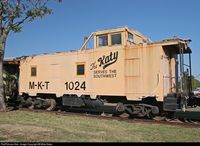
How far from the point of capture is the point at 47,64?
56.1 ft

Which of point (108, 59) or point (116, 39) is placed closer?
point (108, 59)

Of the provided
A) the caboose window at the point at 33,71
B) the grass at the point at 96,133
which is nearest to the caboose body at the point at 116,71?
the caboose window at the point at 33,71

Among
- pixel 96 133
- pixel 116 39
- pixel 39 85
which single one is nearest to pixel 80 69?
pixel 116 39

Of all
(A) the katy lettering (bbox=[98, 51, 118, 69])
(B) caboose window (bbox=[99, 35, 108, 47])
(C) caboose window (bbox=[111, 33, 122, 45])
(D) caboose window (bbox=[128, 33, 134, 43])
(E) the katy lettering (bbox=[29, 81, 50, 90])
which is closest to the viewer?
(A) the katy lettering (bbox=[98, 51, 118, 69])

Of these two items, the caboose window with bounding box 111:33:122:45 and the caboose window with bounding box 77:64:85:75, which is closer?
the caboose window with bounding box 111:33:122:45

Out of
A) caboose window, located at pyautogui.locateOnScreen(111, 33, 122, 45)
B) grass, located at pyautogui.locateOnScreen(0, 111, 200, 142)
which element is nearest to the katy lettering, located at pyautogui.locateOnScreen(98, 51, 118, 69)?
caboose window, located at pyautogui.locateOnScreen(111, 33, 122, 45)

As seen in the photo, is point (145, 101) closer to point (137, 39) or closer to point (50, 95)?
point (137, 39)

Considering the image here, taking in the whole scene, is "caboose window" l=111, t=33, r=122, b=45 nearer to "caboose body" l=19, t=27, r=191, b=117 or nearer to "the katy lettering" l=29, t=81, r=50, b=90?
"caboose body" l=19, t=27, r=191, b=117

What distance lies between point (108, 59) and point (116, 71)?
2.44 feet

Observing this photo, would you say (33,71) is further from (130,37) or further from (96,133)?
(96,133)

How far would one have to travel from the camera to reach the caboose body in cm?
1323

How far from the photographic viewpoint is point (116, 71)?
14156 mm

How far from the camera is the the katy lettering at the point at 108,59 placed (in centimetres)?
1423

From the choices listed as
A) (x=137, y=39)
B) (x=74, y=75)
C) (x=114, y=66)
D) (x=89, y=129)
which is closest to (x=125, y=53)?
(x=114, y=66)
